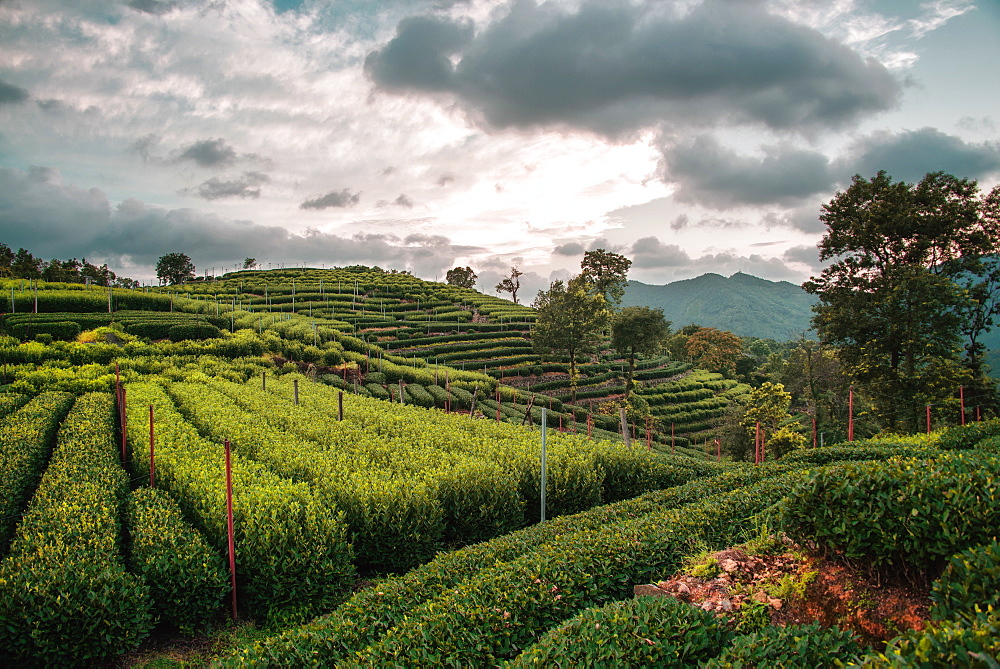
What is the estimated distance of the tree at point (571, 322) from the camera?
45.3 m

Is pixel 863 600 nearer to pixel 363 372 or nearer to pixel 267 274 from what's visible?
pixel 363 372

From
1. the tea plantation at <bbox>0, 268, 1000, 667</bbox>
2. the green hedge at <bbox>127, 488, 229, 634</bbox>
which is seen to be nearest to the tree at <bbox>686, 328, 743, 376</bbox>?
the tea plantation at <bbox>0, 268, 1000, 667</bbox>

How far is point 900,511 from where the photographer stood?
464 cm

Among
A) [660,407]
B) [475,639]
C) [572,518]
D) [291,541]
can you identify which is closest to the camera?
[475,639]

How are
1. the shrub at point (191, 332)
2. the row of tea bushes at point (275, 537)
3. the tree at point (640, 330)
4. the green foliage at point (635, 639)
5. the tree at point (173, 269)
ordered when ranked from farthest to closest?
the tree at point (173, 269) < the tree at point (640, 330) < the shrub at point (191, 332) < the row of tea bushes at point (275, 537) < the green foliage at point (635, 639)

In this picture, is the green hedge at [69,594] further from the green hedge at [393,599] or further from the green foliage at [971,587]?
the green foliage at [971,587]

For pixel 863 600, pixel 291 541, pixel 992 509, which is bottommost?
pixel 291 541

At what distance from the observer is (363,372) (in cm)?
3956

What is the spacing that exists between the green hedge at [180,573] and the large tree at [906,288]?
26.0m

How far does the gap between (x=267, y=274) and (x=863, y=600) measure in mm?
92850

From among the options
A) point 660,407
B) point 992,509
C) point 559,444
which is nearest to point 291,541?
point 559,444

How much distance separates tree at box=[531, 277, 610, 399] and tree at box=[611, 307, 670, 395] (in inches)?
73.9

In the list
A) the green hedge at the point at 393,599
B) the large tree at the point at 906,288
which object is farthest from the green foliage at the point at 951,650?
the large tree at the point at 906,288

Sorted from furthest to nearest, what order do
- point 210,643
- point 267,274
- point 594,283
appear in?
point 267,274, point 594,283, point 210,643
